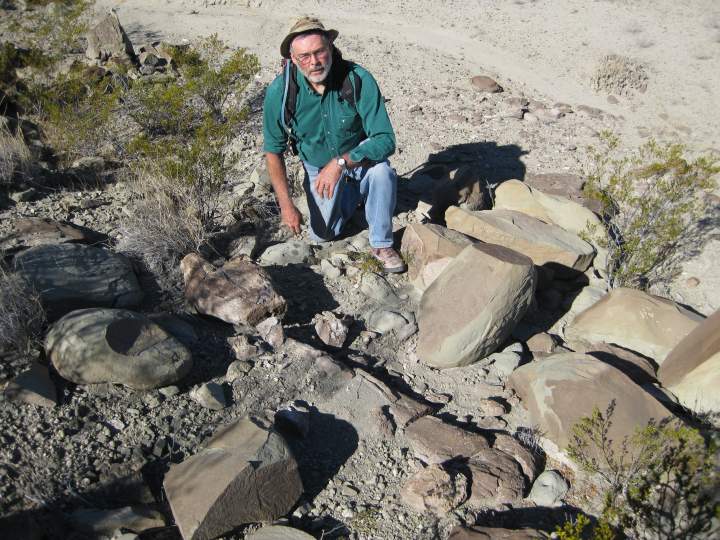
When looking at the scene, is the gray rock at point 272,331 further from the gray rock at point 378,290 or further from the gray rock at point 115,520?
the gray rock at point 115,520

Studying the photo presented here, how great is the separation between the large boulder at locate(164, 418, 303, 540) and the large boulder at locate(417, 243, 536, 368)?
46.8 inches

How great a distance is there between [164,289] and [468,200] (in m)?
2.40

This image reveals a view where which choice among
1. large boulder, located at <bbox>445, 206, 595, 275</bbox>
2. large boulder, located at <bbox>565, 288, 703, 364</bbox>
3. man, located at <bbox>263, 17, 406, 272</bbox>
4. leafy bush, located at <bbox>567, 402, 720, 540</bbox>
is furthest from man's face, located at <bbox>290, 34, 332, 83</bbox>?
leafy bush, located at <bbox>567, 402, 720, 540</bbox>

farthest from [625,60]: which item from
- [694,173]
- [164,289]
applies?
[164,289]

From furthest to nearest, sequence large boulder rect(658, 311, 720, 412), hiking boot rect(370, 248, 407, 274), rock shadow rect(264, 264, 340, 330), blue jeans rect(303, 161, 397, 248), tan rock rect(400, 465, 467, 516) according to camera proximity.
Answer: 1. hiking boot rect(370, 248, 407, 274)
2. blue jeans rect(303, 161, 397, 248)
3. rock shadow rect(264, 264, 340, 330)
4. large boulder rect(658, 311, 720, 412)
5. tan rock rect(400, 465, 467, 516)

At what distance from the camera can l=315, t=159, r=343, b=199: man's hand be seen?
3895mm

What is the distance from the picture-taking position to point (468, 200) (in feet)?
15.8

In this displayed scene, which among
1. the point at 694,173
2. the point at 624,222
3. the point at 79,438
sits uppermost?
the point at 694,173

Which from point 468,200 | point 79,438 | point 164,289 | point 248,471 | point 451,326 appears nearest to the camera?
point 248,471

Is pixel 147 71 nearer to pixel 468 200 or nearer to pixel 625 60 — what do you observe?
pixel 468 200

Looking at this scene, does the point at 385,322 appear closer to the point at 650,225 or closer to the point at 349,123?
the point at 349,123

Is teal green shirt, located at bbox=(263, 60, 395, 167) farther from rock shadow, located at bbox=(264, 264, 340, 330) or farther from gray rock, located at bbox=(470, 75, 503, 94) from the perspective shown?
gray rock, located at bbox=(470, 75, 503, 94)

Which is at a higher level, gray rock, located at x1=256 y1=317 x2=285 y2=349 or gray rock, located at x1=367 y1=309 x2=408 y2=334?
gray rock, located at x1=256 y1=317 x2=285 y2=349

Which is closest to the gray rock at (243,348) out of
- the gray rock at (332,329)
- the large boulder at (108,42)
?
the gray rock at (332,329)
